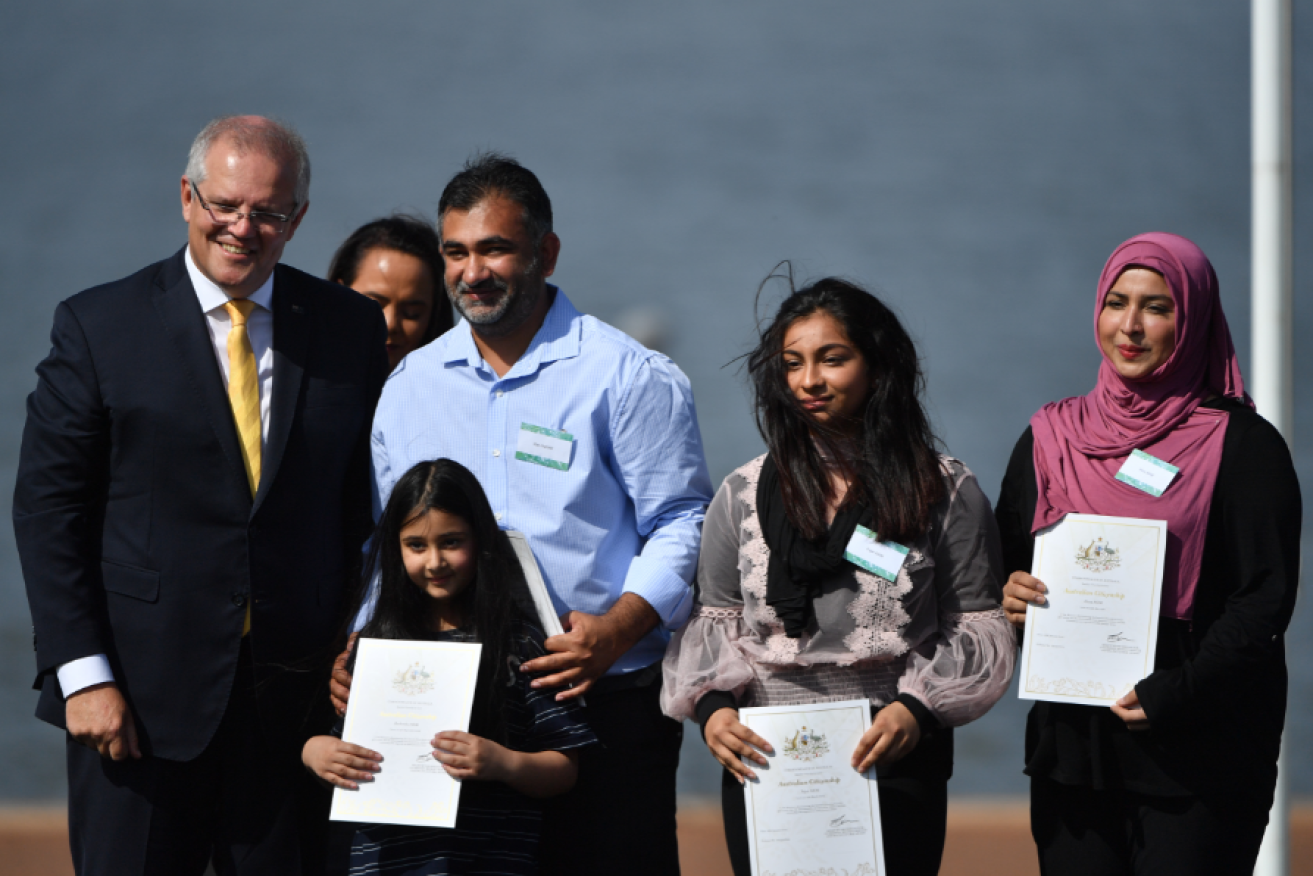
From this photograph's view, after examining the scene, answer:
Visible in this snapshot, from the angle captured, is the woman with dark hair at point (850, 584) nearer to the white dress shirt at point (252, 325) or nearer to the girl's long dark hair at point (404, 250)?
the white dress shirt at point (252, 325)

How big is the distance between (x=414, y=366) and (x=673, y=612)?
33.6 inches

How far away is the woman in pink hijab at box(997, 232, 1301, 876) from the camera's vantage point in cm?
238

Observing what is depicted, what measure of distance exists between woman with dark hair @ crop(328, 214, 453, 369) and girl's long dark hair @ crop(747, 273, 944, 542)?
1.37 m

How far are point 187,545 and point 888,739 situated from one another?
1.50 m

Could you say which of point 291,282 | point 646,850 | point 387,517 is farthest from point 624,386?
point 646,850

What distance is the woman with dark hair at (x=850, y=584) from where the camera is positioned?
2.35 metres

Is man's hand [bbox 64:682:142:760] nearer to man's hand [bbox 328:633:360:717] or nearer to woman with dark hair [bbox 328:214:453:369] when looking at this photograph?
man's hand [bbox 328:633:360:717]

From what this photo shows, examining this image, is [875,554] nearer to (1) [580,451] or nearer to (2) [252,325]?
(1) [580,451]

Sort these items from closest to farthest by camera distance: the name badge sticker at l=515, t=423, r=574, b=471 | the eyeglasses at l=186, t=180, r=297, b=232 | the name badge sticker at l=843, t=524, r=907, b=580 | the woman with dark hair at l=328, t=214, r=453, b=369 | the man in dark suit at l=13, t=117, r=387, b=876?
the name badge sticker at l=843, t=524, r=907, b=580
the man in dark suit at l=13, t=117, r=387, b=876
the eyeglasses at l=186, t=180, r=297, b=232
the name badge sticker at l=515, t=423, r=574, b=471
the woman with dark hair at l=328, t=214, r=453, b=369

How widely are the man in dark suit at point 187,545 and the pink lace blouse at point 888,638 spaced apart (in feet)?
2.89

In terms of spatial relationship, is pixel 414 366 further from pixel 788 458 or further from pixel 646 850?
pixel 646 850

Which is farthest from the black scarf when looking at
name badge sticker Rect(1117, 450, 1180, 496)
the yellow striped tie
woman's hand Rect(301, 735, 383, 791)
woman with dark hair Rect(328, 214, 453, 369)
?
woman with dark hair Rect(328, 214, 453, 369)

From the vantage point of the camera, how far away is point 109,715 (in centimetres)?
245

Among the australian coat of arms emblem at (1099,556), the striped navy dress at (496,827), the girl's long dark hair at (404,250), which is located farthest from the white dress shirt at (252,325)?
the australian coat of arms emblem at (1099,556)
